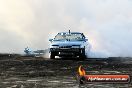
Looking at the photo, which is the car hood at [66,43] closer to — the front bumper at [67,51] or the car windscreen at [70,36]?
the front bumper at [67,51]

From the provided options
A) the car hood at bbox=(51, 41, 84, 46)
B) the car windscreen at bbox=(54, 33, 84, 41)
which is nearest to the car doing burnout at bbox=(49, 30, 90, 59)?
the car hood at bbox=(51, 41, 84, 46)

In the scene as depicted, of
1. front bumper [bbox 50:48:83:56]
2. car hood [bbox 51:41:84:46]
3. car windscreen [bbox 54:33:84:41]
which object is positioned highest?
car windscreen [bbox 54:33:84:41]

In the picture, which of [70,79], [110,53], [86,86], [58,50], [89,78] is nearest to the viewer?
[89,78]

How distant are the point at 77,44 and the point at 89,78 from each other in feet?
60.0

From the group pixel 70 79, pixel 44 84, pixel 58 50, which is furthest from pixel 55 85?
pixel 58 50

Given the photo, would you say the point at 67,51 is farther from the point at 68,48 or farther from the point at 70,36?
Answer: the point at 70,36

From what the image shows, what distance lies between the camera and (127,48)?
40062 mm

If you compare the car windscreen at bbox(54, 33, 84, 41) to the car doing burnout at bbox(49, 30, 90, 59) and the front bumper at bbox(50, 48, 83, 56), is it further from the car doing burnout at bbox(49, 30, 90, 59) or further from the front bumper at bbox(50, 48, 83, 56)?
the front bumper at bbox(50, 48, 83, 56)

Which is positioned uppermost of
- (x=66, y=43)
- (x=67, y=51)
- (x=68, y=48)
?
(x=66, y=43)

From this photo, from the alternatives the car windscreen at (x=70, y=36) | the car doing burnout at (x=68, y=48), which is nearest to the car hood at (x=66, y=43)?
the car doing burnout at (x=68, y=48)

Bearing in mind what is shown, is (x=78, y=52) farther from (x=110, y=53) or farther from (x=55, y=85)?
(x=55, y=85)

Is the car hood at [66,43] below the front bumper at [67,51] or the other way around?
the other way around

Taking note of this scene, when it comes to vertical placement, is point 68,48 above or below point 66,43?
below

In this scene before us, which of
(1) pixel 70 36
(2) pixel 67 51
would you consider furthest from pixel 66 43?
(1) pixel 70 36
